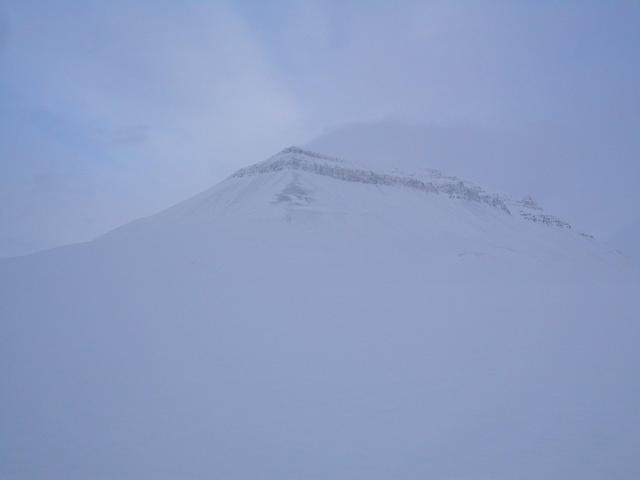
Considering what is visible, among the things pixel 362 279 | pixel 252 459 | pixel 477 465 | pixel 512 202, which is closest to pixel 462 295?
pixel 362 279

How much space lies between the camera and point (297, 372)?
796cm

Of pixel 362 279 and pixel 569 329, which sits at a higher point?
pixel 362 279

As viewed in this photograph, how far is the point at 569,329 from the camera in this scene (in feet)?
39.0

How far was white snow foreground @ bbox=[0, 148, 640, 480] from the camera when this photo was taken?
539cm

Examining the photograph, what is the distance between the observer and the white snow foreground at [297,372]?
5395 millimetres

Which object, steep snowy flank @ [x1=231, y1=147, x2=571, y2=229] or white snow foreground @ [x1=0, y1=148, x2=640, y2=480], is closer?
white snow foreground @ [x1=0, y1=148, x2=640, y2=480]

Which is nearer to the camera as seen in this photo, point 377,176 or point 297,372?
point 297,372

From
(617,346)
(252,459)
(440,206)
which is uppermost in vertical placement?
(440,206)

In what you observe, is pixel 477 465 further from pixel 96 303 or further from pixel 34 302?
pixel 34 302

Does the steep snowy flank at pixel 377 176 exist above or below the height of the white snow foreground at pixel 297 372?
above

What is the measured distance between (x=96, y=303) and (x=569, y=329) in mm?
13871

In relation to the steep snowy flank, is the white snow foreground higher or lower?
lower

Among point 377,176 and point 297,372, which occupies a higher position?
point 377,176

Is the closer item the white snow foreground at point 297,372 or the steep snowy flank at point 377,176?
the white snow foreground at point 297,372
